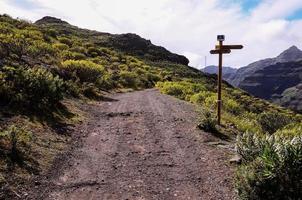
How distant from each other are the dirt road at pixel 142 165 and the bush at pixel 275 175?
109cm

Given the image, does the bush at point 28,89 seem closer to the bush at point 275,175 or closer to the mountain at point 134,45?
the bush at point 275,175

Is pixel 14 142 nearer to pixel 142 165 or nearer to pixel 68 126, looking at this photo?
pixel 142 165

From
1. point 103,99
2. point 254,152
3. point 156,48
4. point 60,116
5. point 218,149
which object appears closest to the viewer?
point 254,152

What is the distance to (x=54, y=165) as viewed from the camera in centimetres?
1033

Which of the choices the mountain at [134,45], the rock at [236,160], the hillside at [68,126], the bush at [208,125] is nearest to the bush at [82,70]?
the hillside at [68,126]

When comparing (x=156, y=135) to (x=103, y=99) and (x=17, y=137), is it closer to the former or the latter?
(x=17, y=137)

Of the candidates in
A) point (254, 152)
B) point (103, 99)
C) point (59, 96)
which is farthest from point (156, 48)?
point (254, 152)

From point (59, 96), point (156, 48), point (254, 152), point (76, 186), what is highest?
point (156, 48)

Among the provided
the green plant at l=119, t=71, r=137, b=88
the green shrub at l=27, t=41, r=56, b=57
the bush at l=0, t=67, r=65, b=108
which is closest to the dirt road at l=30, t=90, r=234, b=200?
the bush at l=0, t=67, r=65, b=108

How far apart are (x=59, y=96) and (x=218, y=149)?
22.6 feet

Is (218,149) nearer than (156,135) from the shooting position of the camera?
Yes

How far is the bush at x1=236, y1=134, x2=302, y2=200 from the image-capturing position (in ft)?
24.8

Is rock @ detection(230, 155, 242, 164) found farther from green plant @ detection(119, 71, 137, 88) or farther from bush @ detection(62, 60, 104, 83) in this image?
green plant @ detection(119, 71, 137, 88)

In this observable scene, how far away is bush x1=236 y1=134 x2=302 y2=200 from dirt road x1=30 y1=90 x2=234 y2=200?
1.09 metres
